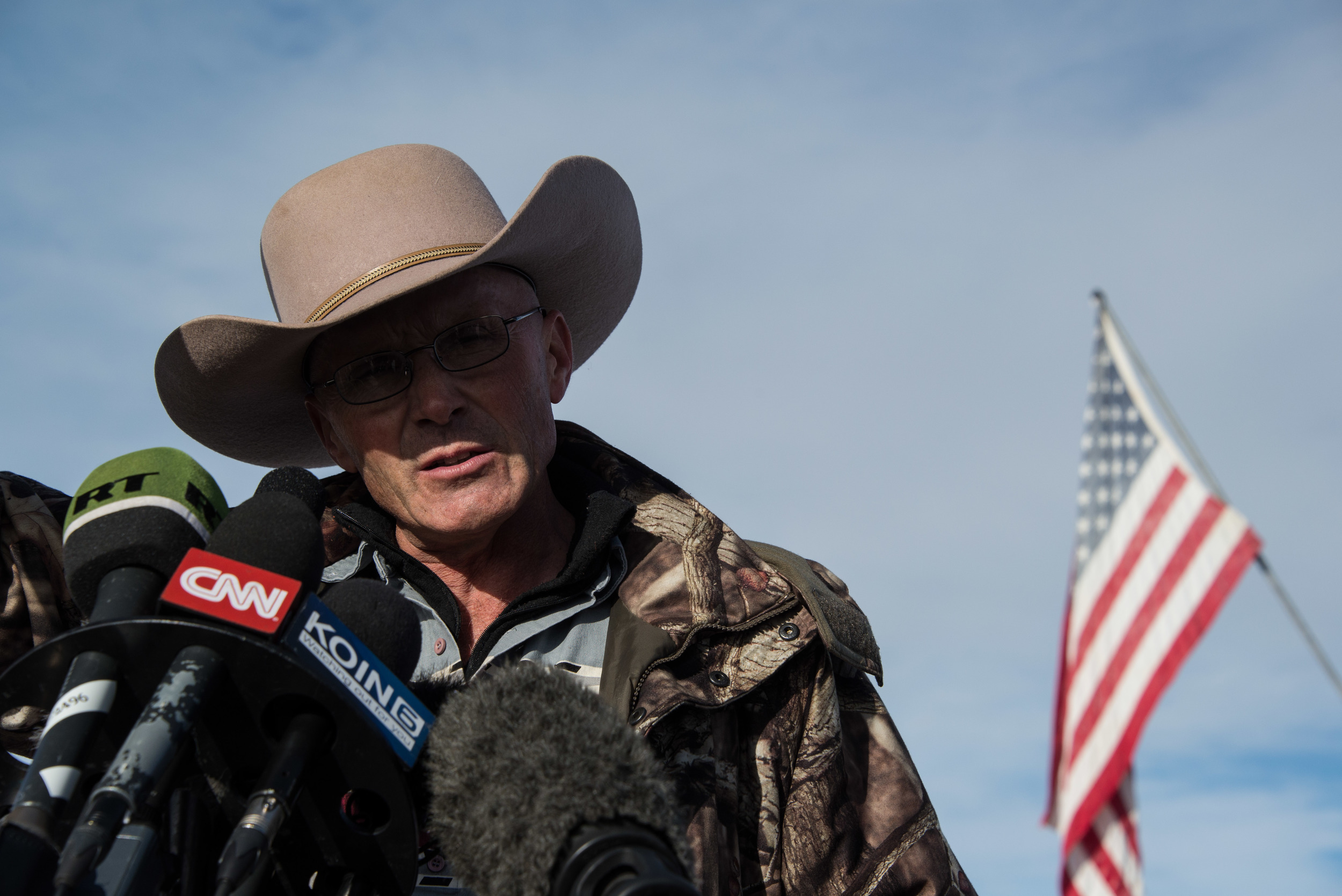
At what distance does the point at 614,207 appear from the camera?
4.02 meters

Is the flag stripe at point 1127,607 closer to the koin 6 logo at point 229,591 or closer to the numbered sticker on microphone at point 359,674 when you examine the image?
the numbered sticker on microphone at point 359,674

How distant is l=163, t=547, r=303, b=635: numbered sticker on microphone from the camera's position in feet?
5.06

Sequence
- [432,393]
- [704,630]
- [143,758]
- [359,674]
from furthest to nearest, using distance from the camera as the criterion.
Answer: [432,393] → [704,630] → [359,674] → [143,758]

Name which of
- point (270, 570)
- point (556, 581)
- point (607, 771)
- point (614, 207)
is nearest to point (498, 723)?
point (607, 771)

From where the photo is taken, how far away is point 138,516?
5.84 ft

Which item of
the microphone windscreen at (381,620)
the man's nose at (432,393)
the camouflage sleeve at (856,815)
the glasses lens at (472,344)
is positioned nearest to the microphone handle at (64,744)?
the microphone windscreen at (381,620)

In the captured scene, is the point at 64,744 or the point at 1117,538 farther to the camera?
the point at 1117,538

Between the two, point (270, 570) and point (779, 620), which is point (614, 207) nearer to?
point (779, 620)

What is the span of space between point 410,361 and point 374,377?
14 cm

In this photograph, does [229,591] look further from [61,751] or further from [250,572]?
[61,751]

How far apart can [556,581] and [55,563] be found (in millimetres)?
1388

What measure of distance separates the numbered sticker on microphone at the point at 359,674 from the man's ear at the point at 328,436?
2.19 meters

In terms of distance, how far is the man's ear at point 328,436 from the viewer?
3.82 m

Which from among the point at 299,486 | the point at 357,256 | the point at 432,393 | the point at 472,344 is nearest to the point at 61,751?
the point at 299,486
